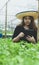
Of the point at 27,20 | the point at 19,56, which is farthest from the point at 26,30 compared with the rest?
the point at 19,56

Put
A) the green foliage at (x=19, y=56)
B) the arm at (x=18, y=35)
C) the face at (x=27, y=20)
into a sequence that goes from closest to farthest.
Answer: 1. the green foliage at (x=19, y=56)
2. the arm at (x=18, y=35)
3. the face at (x=27, y=20)

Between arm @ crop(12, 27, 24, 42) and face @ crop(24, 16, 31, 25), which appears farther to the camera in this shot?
face @ crop(24, 16, 31, 25)

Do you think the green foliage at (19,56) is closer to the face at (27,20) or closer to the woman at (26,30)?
the woman at (26,30)

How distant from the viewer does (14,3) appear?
1841 centimetres

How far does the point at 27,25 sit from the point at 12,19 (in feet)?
55.9

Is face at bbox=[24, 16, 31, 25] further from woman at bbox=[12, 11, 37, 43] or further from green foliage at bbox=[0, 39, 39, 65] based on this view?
green foliage at bbox=[0, 39, 39, 65]

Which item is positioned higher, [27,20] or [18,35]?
[27,20]

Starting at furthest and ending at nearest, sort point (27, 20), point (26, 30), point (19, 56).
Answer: point (27, 20) < point (26, 30) < point (19, 56)

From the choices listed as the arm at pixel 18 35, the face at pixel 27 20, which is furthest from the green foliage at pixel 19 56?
the face at pixel 27 20

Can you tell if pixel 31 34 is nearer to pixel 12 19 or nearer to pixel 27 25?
pixel 27 25

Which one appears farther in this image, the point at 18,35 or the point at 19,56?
the point at 18,35

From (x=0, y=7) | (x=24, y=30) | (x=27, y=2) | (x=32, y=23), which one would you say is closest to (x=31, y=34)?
(x=24, y=30)

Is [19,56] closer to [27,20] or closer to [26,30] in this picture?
[26,30]

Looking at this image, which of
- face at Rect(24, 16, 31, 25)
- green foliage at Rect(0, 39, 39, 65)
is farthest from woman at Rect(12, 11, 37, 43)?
green foliage at Rect(0, 39, 39, 65)
